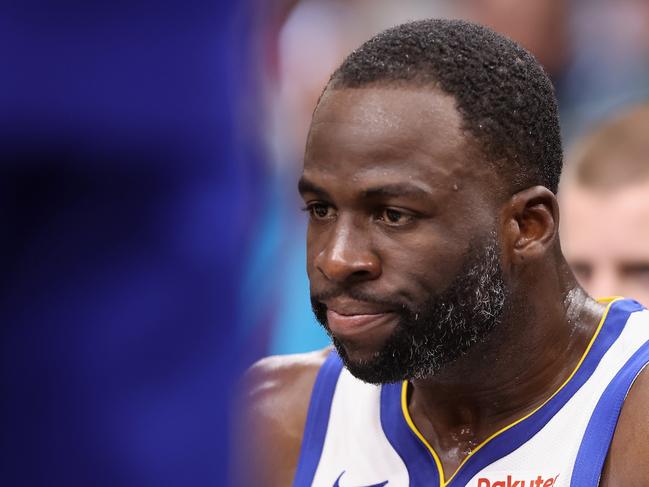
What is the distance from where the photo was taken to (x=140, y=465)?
5.00 feet

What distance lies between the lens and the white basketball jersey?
2854 millimetres

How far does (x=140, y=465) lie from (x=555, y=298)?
1.66m

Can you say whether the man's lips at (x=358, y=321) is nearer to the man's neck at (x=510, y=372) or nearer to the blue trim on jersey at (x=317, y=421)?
the man's neck at (x=510, y=372)

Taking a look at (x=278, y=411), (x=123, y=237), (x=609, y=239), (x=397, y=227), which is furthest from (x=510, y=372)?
(x=609, y=239)

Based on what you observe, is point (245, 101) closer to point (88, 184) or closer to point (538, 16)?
point (88, 184)

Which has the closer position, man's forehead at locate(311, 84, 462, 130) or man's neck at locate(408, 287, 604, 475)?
man's forehead at locate(311, 84, 462, 130)

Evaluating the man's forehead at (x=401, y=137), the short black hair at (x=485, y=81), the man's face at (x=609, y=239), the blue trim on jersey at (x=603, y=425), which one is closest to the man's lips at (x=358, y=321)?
the man's forehead at (x=401, y=137)

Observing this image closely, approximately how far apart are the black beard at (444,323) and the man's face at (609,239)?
6.99 ft

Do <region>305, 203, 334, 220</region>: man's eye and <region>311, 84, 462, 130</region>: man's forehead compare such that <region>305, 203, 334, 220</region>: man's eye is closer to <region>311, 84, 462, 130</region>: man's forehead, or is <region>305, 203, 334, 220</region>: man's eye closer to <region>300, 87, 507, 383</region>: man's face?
<region>300, 87, 507, 383</region>: man's face

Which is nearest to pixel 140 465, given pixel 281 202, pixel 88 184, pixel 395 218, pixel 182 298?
pixel 182 298

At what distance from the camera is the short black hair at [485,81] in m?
2.76

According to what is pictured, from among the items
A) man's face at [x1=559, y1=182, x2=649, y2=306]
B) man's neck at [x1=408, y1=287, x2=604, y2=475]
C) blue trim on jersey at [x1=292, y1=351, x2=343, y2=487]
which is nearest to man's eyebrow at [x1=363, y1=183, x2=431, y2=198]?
man's neck at [x1=408, y1=287, x2=604, y2=475]

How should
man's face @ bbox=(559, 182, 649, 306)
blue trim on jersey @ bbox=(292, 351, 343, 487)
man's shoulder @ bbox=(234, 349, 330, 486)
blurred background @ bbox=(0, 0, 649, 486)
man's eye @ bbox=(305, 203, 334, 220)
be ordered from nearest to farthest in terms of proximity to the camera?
blurred background @ bbox=(0, 0, 649, 486), man's eye @ bbox=(305, 203, 334, 220), blue trim on jersey @ bbox=(292, 351, 343, 487), man's shoulder @ bbox=(234, 349, 330, 486), man's face @ bbox=(559, 182, 649, 306)

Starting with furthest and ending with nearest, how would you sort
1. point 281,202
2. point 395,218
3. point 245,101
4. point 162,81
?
1. point 281,202
2. point 395,218
3. point 245,101
4. point 162,81
